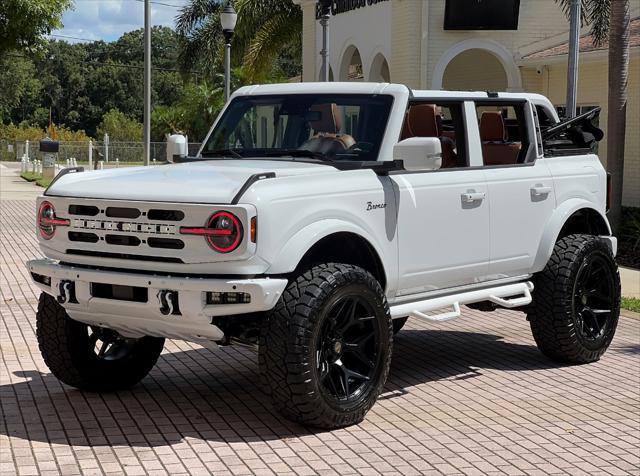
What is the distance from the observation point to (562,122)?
9.27 metres

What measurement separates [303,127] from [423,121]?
869mm

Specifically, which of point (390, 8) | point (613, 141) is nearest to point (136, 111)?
point (390, 8)

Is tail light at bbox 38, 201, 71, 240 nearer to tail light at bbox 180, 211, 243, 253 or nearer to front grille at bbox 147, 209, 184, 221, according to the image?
front grille at bbox 147, 209, 184, 221

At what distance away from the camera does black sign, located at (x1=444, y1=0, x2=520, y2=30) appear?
26578mm

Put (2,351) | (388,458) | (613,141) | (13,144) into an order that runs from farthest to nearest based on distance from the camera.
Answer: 1. (13,144)
2. (613,141)
3. (2,351)
4. (388,458)

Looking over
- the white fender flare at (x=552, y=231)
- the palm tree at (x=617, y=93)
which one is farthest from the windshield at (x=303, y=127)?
the palm tree at (x=617, y=93)

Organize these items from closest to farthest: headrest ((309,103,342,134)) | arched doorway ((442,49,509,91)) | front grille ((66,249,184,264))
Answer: front grille ((66,249,184,264)) → headrest ((309,103,342,134)) → arched doorway ((442,49,509,91))

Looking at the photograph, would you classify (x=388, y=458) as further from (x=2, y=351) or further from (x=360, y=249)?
(x=2, y=351)

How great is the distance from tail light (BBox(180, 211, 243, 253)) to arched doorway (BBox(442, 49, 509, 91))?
79.2 ft

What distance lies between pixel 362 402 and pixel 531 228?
2342 mm

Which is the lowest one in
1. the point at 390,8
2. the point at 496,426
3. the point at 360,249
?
the point at 496,426

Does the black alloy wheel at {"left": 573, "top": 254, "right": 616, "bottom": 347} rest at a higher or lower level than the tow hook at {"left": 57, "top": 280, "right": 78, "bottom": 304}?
lower

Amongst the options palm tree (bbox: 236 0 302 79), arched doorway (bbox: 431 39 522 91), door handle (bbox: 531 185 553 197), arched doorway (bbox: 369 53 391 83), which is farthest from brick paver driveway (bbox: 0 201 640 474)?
palm tree (bbox: 236 0 302 79)

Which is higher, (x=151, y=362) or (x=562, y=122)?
(x=562, y=122)
